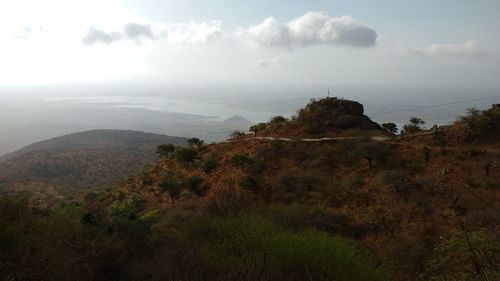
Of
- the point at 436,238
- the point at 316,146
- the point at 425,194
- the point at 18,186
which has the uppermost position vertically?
the point at 316,146

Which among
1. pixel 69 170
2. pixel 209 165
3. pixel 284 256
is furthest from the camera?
pixel 69 170

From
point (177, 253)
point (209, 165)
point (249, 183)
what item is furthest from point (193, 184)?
point (177, 253)

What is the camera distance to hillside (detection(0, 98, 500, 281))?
11867 mm

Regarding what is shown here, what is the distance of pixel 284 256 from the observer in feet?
39.4

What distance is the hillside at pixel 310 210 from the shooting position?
1187 cm

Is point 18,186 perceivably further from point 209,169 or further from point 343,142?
point 343,142

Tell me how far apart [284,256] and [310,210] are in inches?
375

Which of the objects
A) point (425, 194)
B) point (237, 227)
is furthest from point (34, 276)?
point (425, 194)

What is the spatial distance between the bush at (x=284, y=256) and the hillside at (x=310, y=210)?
0.15ft

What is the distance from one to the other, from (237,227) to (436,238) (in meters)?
10.5

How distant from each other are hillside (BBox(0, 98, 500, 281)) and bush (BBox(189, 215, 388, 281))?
46mm

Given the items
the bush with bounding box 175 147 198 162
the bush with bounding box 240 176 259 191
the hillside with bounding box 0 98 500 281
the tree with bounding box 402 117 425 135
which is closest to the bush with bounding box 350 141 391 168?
the hillside with bounding box 0 98 500 281

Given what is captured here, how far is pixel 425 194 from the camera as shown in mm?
21969

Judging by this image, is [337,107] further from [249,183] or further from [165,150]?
[165,150]
